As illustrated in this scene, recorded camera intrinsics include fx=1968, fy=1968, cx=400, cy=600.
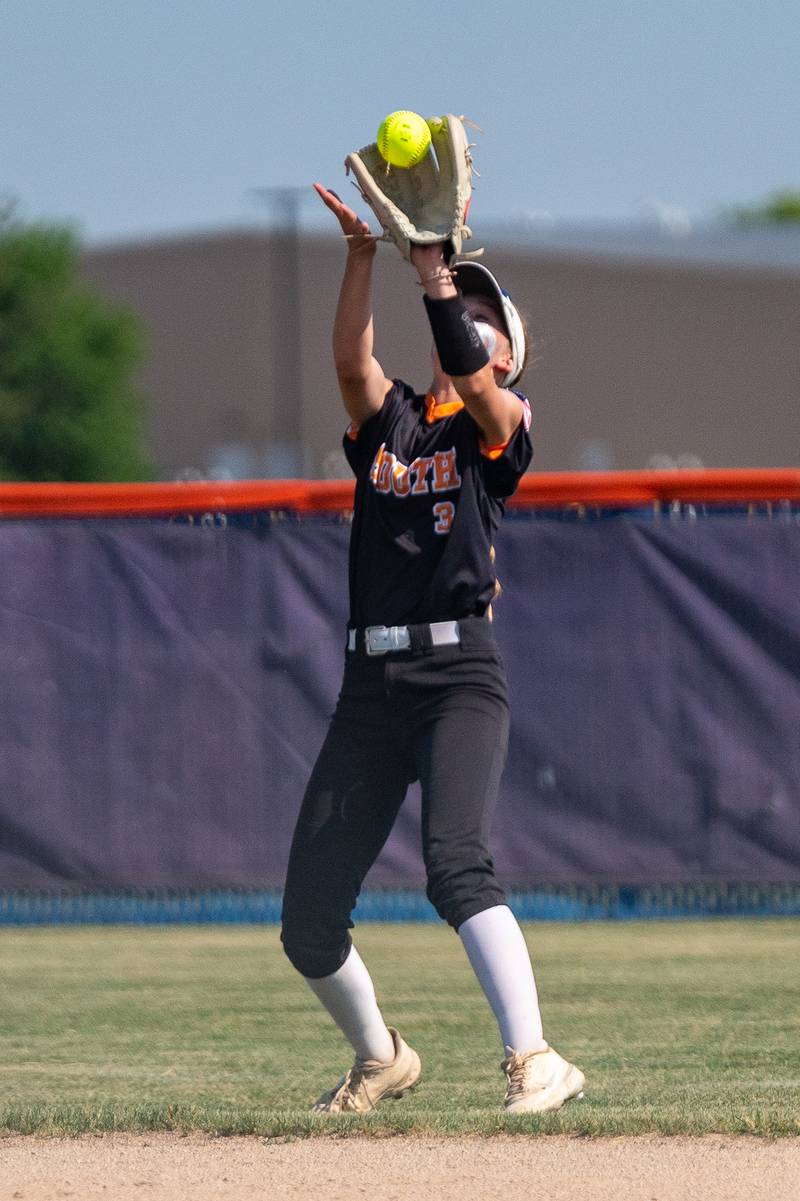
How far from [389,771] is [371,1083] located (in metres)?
0.73

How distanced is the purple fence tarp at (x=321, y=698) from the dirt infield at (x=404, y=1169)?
143 inches

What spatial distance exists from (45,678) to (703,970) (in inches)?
112

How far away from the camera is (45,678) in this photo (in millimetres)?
7883

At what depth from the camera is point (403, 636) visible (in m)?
4.40

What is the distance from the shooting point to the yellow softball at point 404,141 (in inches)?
169

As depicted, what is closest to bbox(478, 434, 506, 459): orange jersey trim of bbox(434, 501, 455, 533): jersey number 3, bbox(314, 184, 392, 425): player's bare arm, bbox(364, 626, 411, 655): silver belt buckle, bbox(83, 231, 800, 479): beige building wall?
bbox(434, 501, 455, 533): jersey number 3

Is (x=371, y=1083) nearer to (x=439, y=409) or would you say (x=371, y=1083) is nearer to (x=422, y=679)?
(x=422, y=679)

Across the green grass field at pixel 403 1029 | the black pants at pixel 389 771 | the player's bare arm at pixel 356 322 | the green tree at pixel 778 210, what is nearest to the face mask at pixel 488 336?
the player's bare arm at pixel 356 322

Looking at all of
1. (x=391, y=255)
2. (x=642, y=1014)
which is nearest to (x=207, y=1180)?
(x=642, y=1014)

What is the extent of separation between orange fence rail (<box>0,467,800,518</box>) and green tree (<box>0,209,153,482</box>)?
106 feet

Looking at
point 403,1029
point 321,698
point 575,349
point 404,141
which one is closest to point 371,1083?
point 403,1029

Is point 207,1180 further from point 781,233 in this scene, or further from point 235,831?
point 781,233

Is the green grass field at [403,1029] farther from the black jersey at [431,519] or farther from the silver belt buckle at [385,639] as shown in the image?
the black jersey at [431,519]

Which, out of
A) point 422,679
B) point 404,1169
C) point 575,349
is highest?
point 422,679
